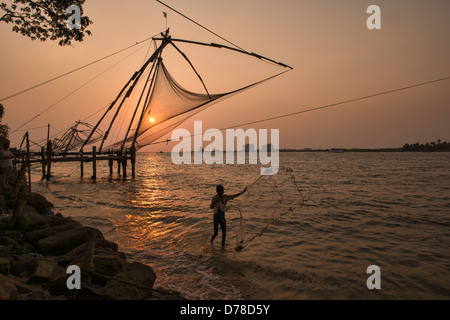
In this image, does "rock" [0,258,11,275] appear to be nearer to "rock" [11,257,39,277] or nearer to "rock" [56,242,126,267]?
"rock" [11,257,39,277]

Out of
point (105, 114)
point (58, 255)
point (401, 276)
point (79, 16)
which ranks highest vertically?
point (79, 16)

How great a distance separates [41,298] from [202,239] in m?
5.92

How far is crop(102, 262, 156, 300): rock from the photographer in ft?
14.6

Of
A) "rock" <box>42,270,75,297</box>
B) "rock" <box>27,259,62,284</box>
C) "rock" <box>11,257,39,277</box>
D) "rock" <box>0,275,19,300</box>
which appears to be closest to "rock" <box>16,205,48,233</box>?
"rock" <box>11,257,39,277</box>

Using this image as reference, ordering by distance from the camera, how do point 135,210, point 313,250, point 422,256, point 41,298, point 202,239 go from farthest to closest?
1. point 135,210
2. point 202,239
3. point 313,250
4. point 422,256
5. point 41,298

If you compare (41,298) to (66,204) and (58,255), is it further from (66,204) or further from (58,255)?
(66,204)

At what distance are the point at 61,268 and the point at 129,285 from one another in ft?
6.62

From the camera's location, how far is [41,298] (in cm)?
394

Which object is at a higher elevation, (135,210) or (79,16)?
(79,16)

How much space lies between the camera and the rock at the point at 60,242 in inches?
259

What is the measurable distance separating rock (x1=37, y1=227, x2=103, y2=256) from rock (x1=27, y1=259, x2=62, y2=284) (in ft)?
4.23

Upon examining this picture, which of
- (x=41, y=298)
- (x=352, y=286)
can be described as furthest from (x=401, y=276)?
(x=41, y=298)
